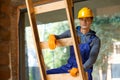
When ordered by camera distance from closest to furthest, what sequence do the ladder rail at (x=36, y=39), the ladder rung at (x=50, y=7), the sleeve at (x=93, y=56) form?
the ladder rung at (x=50, y=7)
the ladder rail at (x=36, y=39)
the sleeve at (x=93, y=56)

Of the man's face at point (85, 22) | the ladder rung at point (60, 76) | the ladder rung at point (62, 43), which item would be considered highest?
the man's face at point (85, 22)

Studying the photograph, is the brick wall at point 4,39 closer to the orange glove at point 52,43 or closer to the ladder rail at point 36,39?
the ladder rail at point 36,39

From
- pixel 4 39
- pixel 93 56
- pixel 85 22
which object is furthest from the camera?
pixel 85 22

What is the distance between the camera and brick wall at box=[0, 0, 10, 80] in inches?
70.1

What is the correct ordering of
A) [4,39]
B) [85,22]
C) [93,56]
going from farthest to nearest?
1. [85,22]
2. [93,56]
3. [4,39]

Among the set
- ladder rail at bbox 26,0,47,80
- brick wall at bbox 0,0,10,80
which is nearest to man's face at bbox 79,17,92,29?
ladder rail at bbox 26,0,47,80

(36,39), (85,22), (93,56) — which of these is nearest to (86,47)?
(93,56)

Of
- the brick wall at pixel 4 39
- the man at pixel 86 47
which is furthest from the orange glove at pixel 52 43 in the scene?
the brick wall at pixel 4 39

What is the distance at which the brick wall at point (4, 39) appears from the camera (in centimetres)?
178

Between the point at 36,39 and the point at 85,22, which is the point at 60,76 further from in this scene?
the point at 85,22

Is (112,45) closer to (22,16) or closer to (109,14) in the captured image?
(109,14)

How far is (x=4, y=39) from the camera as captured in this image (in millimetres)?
1826

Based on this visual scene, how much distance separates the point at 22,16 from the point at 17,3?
244 mm

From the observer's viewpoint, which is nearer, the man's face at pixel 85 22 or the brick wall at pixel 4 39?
the brick wall at pixel 4 39
